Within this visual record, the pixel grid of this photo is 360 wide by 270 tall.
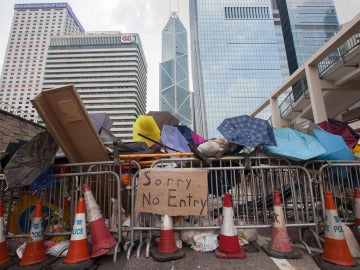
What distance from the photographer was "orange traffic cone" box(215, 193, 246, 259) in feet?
7.64

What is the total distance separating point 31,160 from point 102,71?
355 ft

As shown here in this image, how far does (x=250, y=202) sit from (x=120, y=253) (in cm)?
199

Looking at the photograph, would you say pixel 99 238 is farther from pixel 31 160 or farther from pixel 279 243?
pixel 279 243

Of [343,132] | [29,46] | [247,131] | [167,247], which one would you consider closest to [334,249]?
[247,131]

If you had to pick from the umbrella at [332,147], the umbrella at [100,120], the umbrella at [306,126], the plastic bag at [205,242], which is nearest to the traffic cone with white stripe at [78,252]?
the plastic bag at [205,242]

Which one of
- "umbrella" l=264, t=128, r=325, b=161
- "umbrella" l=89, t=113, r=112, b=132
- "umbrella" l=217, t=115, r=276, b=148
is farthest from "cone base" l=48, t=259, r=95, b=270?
"umbrella" l=264, t=128, r=325, b=161

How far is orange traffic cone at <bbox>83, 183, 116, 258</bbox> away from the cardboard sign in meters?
0.47

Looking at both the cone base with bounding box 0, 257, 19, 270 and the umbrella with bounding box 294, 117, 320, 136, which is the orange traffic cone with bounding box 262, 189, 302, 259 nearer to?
the umbrella with bounding box 294, 117, 320, 136

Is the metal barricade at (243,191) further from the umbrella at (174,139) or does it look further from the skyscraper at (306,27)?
the skyscraper at (306,27)

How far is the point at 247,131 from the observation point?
2.92m

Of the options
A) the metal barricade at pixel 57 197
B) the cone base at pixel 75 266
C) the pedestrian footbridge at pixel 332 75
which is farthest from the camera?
the pedestrian footbridge at pixel 332 75

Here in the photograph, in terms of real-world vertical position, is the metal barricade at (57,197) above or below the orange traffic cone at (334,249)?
above

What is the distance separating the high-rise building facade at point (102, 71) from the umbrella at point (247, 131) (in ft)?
303

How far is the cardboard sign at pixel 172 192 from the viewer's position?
8.63 ft
